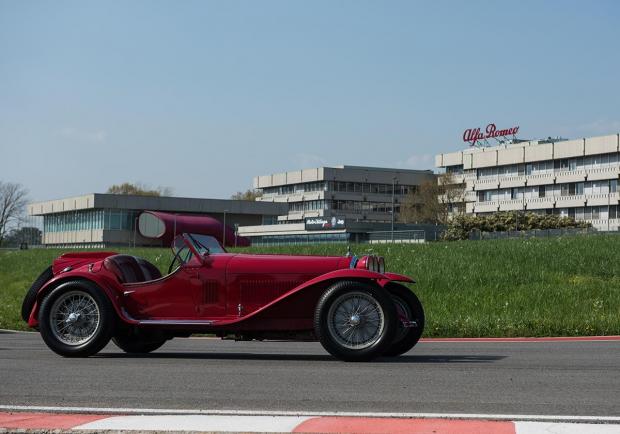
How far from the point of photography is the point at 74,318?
10.2 metres

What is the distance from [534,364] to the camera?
9.21 metres

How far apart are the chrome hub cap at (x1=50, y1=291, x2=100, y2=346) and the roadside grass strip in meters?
4.20

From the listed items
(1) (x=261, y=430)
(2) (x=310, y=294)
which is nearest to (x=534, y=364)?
(2) (x=310, y=294)

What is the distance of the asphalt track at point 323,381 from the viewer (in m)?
6.42

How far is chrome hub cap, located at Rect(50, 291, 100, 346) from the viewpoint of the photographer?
10.2 metres

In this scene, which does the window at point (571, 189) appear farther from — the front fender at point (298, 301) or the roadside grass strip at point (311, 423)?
the roadside grass strip at point (311, 423)

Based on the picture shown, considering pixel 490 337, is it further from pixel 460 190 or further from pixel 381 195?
pixel 381 195

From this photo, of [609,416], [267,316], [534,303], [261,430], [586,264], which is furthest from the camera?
[586,264]

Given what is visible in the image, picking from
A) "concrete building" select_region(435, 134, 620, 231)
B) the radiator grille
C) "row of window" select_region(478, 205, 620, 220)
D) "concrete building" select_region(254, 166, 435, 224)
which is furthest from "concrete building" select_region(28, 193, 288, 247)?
the radiator grille

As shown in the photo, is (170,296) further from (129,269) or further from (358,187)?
(358,187)

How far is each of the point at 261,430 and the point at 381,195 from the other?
433 ft

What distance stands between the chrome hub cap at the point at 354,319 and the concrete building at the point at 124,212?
90.7 meters

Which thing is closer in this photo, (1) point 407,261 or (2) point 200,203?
(1) point 407,261

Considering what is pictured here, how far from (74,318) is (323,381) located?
3716 mm
